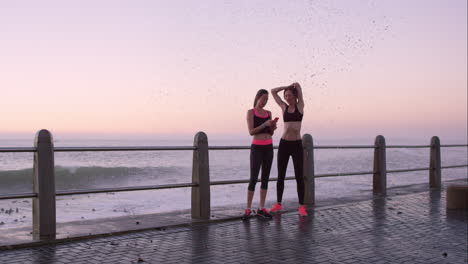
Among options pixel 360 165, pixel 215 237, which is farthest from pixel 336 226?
pixel 360 165

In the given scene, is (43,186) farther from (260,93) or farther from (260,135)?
(260,93)

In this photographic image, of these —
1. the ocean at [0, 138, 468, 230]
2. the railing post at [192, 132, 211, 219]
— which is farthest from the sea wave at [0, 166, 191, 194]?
the railing post at [192, 132, 211, 219]

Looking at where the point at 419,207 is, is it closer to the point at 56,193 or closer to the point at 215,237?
the point at 215,237

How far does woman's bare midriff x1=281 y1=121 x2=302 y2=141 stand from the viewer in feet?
29.2

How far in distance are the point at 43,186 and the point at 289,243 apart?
3111 mm

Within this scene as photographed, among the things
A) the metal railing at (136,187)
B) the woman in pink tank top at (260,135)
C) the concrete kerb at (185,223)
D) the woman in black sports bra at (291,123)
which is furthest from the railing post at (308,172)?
the woman in pink tank top at (260,135)

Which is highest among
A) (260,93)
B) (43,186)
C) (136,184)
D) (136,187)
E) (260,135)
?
(260,93)

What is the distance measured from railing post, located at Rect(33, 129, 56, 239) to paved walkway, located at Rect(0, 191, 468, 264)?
0.43 m

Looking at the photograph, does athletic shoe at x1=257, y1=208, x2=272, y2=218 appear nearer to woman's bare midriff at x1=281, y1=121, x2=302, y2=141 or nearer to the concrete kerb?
the concrete kerb

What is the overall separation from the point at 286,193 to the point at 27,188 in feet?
58.8

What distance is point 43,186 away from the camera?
6.97 m

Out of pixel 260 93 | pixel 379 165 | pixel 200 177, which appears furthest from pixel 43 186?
pixel 379 165

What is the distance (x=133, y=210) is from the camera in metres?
17.1

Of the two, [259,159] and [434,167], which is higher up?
[259,159]
